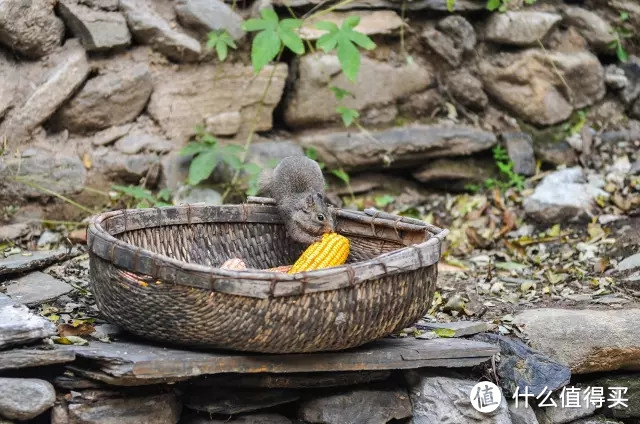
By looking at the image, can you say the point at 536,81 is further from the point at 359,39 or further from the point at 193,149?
the point at 193,149

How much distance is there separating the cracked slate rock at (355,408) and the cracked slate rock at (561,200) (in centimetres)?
237

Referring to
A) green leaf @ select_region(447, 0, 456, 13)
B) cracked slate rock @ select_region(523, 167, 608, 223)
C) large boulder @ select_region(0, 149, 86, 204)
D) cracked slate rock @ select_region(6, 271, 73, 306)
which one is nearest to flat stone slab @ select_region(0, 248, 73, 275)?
cracked slate rock @ select_region(6, 271, 73, 306)

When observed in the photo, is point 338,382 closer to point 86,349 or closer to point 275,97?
point 86,349

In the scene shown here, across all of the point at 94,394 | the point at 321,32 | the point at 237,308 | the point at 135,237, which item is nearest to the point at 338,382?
the point at 237,308

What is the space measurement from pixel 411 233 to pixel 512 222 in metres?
1.82

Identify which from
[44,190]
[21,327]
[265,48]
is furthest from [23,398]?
[265,48]

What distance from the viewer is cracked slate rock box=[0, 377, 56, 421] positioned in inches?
115

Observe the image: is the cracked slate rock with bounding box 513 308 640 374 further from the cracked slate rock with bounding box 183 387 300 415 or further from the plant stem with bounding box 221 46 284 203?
the plant stem with bounding box 221 46 284 203

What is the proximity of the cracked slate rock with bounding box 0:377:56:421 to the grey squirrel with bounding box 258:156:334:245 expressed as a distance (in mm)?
1349

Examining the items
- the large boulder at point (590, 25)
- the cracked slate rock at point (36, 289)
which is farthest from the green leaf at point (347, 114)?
the cracked slate rock at point (36, 289)

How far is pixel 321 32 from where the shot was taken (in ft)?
18.2

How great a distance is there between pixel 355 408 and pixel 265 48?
2.25m

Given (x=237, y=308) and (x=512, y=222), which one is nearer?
(x=237, y=308)

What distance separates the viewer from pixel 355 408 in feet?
10.9
